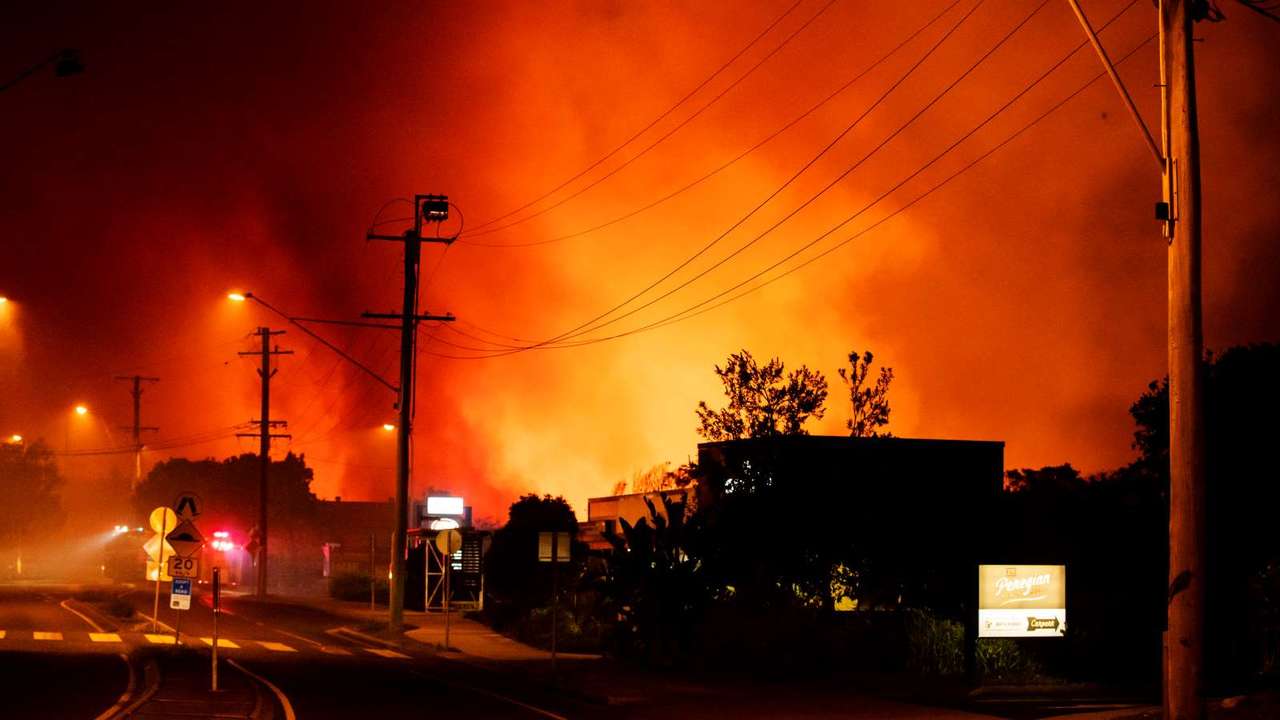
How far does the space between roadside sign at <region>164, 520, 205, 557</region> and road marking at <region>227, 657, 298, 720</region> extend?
249cm

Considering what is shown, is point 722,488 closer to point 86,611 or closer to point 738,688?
point 738,688

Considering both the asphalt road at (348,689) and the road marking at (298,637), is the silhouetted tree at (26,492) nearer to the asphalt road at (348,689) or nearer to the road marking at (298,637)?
the road marking at (298,637)

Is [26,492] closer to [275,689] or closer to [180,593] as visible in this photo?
[180,593]

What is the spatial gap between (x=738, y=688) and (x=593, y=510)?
81.1 ft

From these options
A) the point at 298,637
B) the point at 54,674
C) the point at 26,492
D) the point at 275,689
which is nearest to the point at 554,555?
the point at 275,689

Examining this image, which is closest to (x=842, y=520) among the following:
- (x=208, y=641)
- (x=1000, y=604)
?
(x=1000, y=604)

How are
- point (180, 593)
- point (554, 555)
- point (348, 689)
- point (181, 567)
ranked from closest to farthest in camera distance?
point (348, 689) → point (180, 593) → point (554, 555) → point (181, 567)

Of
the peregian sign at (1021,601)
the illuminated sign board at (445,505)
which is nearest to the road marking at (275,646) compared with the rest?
the peregian sign at (1021,601)

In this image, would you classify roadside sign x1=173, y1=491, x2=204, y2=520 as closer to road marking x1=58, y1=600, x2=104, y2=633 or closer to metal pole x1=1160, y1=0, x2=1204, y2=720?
road marking x1=58, y1=600, x2=104, y2=633

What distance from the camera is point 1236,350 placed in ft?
158

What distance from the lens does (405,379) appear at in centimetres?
3828

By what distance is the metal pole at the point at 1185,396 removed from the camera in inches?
568

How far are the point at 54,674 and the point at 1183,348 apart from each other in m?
19.2

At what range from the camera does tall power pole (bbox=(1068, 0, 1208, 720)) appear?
568 inches
